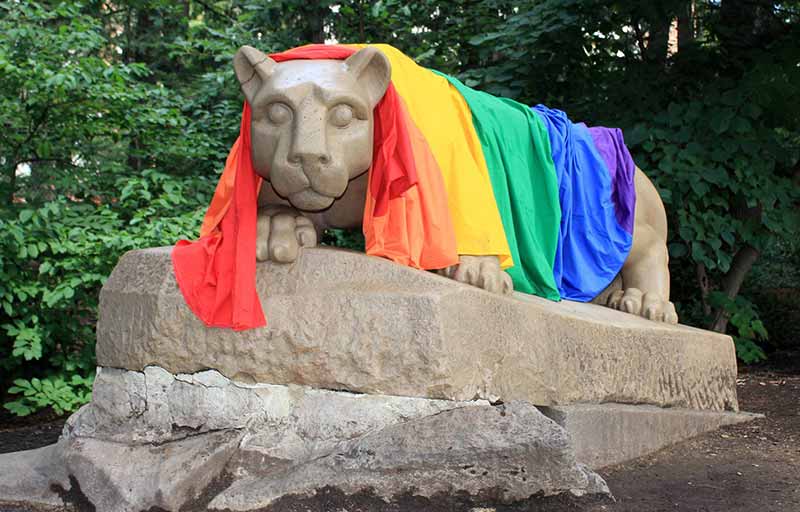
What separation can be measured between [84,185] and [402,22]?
280 centimetres

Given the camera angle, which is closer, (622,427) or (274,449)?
(274,449)

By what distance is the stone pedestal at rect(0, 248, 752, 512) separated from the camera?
2.81 m

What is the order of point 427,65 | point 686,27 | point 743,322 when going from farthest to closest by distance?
point 427,65
point 686,27
point 743,322

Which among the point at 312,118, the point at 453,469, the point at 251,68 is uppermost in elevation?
the point at 251,68

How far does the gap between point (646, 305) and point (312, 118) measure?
231 centimetres

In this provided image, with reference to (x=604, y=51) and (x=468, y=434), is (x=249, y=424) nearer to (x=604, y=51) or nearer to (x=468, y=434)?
(x=468, y=434)

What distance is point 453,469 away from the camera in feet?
9.21

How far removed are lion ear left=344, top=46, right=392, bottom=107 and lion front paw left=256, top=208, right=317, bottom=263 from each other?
0.54 m

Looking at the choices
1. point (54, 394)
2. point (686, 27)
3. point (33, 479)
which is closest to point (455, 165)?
point (33, 479)

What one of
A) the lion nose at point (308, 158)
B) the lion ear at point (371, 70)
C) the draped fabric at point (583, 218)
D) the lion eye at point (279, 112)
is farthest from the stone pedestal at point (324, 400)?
A: the draped fabric at point (583, 218)

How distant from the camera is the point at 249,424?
309cm

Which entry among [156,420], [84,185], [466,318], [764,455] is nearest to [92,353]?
[84,185]

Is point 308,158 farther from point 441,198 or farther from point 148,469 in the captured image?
point 148,469

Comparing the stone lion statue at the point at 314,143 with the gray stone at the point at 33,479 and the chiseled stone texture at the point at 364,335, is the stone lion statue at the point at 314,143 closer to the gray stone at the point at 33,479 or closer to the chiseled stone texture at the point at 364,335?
the chiseled stone texture at the point at 364,335
